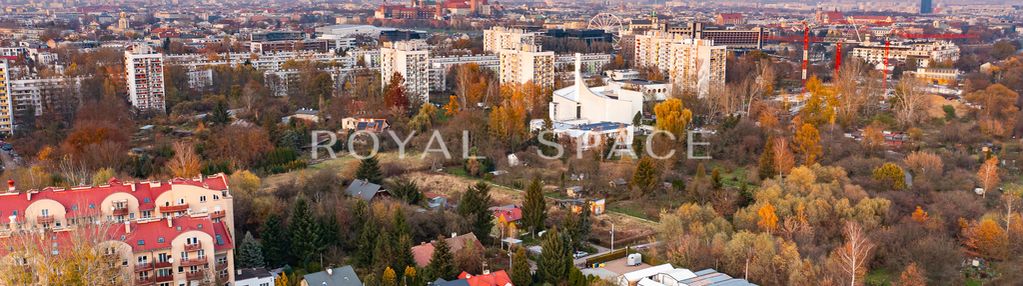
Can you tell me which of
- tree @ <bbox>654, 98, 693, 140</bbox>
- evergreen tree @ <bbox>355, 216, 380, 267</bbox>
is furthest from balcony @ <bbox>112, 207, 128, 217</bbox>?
tree @ <bbox>654, 98, 693, 140</bbox>

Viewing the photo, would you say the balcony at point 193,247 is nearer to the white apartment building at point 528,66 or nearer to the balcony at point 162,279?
the balcony at point 162,279

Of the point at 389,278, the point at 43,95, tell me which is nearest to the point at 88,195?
the point at 389,278

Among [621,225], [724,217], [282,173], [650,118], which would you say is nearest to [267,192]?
[282,173]

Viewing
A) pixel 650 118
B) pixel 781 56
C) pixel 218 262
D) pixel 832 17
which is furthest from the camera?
pixel 832 17

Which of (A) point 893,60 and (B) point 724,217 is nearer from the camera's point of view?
(B) point 724,217

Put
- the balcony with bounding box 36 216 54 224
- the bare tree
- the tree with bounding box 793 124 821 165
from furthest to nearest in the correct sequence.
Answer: the bare tree
the tree with bounding box 793 124 821 165
the balcony with bounding box 36 216 54 224

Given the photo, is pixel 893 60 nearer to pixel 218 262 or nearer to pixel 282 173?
pixel 282 173

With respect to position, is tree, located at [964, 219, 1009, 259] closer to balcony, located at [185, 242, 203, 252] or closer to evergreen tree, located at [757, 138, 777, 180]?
evergreen tree, located at [757, 138, 777, 180]
